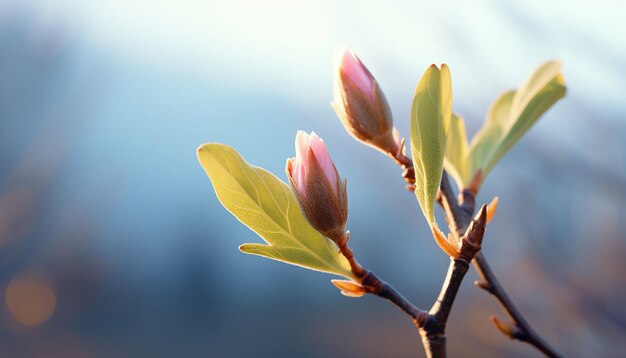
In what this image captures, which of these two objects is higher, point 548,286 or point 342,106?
point 342,106

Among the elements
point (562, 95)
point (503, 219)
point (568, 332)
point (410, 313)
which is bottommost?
point (568, 332)

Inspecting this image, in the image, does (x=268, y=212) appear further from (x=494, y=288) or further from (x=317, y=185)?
(x=494, y=288)

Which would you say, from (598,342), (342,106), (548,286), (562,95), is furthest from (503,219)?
(342,106)

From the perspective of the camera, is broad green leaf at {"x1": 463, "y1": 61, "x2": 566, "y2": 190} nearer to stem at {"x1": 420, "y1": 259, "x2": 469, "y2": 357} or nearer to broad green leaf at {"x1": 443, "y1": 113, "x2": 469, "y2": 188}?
broad green leaf at {"x1": 443, "y1": 113, "x2": 469, "y2": 188}

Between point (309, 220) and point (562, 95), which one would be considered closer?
point (309, 220)

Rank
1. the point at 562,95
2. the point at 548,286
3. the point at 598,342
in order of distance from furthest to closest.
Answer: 1. the point at 548,286
2. the point at 598,342
3. the point at 562,95

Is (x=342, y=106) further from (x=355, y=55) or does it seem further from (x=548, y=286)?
(x=548, y=286)

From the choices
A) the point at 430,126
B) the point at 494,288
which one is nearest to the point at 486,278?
the point at 494,288

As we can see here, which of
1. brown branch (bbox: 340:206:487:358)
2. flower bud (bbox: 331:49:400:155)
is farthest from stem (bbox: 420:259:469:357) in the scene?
flower bud (bbox: 331:49:400:155)
